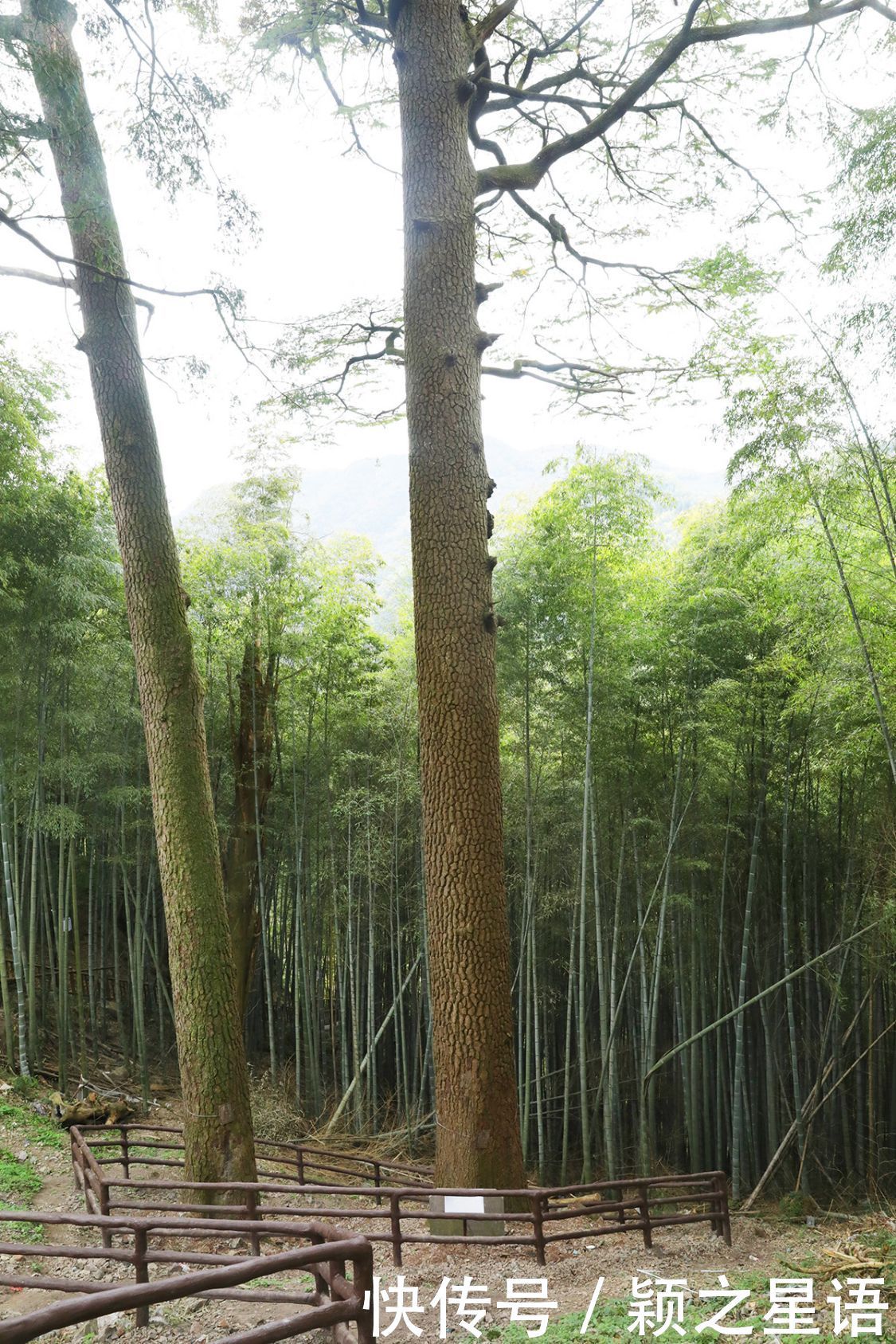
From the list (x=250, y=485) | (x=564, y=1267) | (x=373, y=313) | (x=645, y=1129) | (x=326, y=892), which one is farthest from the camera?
(x=326, y=892)

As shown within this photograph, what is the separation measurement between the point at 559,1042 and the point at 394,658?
569 centimetres

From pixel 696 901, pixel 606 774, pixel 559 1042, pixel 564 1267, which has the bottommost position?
pixel 559 1042

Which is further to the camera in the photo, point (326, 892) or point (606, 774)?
point (326, 892)

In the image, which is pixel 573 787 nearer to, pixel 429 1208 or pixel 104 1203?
pixel 429 1208

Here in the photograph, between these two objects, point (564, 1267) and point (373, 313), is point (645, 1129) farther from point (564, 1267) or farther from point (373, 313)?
point (373, 313)

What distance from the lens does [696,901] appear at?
9.41 m

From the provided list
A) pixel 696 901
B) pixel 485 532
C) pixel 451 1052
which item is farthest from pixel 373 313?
pixel 696 901

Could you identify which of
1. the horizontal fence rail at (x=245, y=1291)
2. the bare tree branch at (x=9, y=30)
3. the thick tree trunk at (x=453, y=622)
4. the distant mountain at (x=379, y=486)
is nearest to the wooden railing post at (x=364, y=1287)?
the horizontal fence rail at (x=245, y=1291)

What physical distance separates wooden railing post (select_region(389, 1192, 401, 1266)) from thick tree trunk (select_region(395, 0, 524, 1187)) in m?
0.28

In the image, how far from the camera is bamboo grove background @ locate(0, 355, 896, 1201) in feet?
24.2

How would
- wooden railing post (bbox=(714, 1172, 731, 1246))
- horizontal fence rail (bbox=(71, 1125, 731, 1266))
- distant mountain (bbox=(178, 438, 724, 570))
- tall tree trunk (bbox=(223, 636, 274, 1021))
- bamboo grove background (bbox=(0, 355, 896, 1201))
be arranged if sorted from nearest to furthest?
1. horizontal fence rail (bbox=(71, 1125, 731, 1266))
2. wooden railing post (bbox=(714, 1172, 731, 1246))
3. bamboo grove background (bbox=(0, 355, 896, 1201))
4. tall tree trunk (bbox=(223, 636, 274, 1021))
5. distant mountain (bbox=(178, 438, 724, 570))

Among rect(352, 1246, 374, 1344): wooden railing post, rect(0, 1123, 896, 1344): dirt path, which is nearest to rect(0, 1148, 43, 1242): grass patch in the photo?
rect(0, 1123, 896, 1344): dirt path

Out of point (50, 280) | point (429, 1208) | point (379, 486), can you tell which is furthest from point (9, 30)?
point (379, 486)

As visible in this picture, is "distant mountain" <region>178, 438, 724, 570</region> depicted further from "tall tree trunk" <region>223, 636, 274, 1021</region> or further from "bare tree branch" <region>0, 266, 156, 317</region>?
"bare tree branch" <region>0, 266, 156, 317</region>
